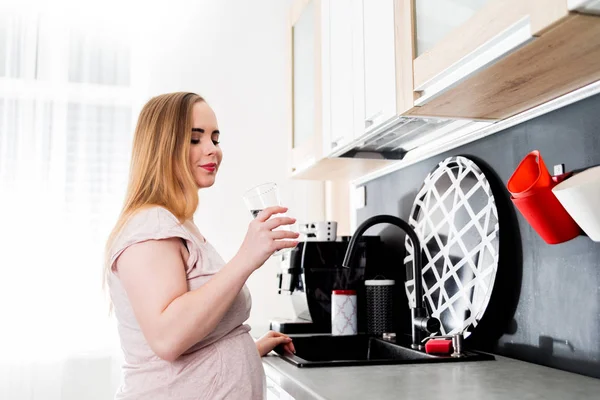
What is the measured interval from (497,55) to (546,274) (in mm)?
610

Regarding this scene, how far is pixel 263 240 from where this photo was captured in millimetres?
1255

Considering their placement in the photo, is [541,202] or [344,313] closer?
A: [541,202]

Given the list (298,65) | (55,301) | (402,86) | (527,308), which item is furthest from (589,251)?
(55,301)

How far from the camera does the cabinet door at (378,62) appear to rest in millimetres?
1584

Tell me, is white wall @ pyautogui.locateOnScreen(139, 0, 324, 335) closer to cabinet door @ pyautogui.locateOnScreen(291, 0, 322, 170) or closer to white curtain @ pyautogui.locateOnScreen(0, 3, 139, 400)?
white curtain @ pyautogui.locateOnScreen(0, 3, 139, 400)

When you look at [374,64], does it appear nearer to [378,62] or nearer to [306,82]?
[378,62]

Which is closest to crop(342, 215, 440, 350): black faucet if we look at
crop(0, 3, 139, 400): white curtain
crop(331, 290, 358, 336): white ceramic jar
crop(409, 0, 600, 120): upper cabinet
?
crop(331, 290, 358, 336): white ceramic jar

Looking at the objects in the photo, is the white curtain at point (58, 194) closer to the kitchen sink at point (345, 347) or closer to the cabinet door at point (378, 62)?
the kitchen sink at point (345, 347)

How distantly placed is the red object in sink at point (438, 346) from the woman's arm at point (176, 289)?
55 cm

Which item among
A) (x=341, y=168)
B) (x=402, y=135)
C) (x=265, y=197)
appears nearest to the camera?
(x=265, y=197)

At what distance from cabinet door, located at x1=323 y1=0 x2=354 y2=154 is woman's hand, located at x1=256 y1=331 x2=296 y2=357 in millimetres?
682

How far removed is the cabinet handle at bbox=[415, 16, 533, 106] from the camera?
41.6 inches

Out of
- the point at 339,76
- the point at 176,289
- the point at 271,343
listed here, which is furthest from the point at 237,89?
the point at 176,289

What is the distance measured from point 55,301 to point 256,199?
6.76 feet
